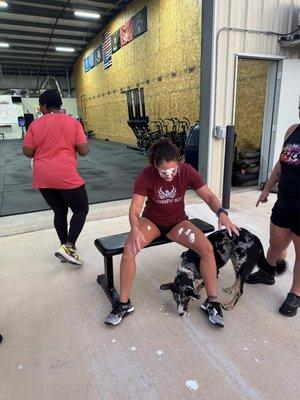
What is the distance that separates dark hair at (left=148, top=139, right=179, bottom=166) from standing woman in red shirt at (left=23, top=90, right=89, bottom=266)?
828 millimetres

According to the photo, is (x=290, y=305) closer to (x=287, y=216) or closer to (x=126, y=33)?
(x=287, y=216)

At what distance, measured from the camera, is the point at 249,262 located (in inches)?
77.4

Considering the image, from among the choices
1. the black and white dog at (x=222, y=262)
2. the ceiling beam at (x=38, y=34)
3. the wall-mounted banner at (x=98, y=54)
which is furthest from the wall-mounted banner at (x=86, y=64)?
the black and white dog at (x=222, y=262)

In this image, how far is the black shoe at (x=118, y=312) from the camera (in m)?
1.91

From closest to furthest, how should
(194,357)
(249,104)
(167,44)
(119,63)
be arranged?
(194,357) → (249,104) → (167,44) → (119,63)

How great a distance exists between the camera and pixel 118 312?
1.94m

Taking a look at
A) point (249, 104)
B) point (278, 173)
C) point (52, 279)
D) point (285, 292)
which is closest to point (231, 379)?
point (285, 292)

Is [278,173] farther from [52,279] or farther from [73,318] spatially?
[52,279]

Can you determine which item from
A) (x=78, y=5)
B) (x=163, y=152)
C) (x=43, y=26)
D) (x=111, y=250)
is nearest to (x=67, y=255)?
(x=111, y=250)

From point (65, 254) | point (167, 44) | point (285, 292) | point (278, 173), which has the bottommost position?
point (285, 292)

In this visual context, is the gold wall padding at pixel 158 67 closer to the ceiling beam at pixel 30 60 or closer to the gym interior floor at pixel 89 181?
the gym interior floor at pixel 89 181

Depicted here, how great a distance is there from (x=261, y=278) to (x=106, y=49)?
12.7 metres

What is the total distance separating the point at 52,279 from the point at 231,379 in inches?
62.1

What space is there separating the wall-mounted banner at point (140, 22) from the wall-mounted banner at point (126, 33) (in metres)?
0.30
